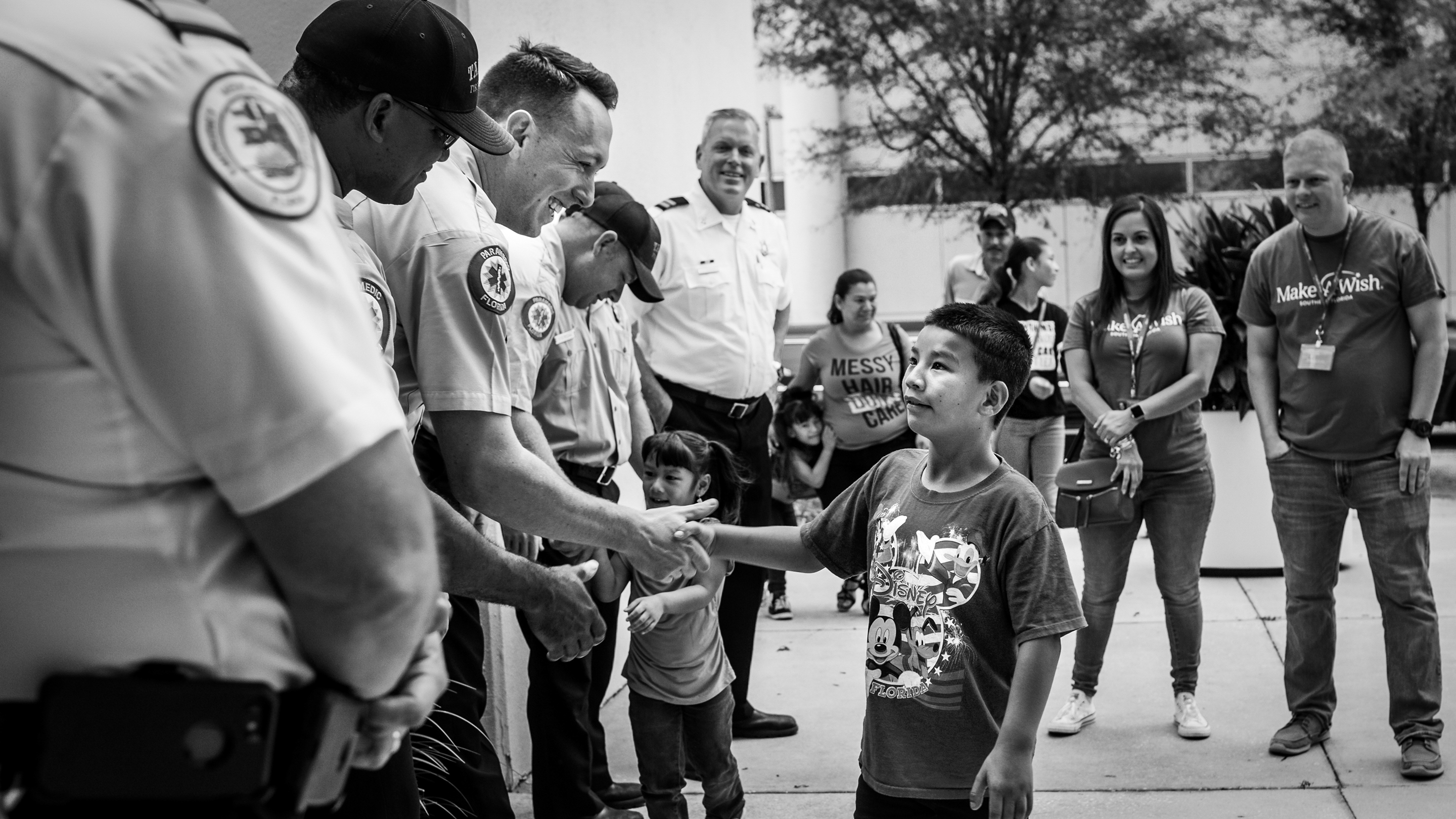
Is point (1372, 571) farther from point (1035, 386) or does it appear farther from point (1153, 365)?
point (1035, 386)

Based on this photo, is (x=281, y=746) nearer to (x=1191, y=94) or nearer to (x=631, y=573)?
(x=631, y=573)

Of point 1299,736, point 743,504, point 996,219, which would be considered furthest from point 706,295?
point 996,219

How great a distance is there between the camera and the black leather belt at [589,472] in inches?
168

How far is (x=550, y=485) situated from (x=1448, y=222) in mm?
20821

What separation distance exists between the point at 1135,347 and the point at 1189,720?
1448 millimetres

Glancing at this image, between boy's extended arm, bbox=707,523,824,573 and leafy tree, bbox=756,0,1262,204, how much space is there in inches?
556

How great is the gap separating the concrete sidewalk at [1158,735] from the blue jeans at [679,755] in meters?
0.55

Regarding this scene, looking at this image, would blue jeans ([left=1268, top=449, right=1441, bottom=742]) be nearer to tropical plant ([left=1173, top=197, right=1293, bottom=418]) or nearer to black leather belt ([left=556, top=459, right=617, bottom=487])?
tropical plant ([left=1173, top=197, right=1293, bottom=418])

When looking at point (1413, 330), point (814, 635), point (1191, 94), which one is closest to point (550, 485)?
point (1413, 330)

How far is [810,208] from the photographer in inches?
854

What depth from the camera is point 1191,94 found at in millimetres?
16953

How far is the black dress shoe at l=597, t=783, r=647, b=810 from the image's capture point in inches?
187

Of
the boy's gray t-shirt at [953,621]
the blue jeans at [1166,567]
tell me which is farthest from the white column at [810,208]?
the boy's gray t-shirt at [953,621]

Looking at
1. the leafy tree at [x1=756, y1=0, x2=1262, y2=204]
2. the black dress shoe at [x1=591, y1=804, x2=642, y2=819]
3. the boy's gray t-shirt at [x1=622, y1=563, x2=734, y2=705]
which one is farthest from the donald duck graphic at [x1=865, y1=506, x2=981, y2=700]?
the leafy tree at [x1=756, y1=0, x2=1262, y2=204]
